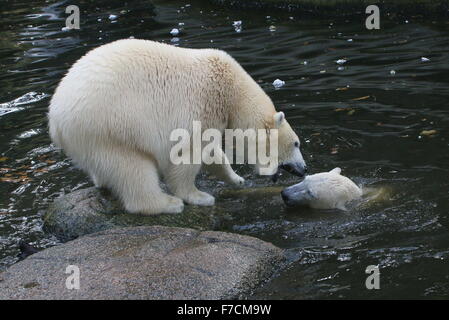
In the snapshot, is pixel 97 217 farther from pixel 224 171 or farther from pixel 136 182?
pixel 224 171

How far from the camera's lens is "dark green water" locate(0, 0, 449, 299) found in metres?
4.64

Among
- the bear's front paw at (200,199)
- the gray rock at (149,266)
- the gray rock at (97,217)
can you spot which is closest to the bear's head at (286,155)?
the bear's front paw at (200,199)

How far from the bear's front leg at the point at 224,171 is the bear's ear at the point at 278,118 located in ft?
1.67

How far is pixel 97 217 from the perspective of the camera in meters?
5.21

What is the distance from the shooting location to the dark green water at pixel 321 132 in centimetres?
464

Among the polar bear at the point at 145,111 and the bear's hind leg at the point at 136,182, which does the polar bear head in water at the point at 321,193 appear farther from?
the bear's hind leg at the point at 136,182

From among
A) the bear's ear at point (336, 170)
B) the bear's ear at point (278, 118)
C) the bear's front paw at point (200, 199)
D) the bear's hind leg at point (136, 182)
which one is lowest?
the bear's front paw at point (200, 199)

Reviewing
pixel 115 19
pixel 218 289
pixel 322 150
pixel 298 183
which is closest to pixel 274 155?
pixel 298 183

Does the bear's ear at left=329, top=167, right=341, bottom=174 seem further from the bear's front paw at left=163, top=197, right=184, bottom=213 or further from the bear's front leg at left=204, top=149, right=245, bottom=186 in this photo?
the bear's front paw at left=163, top=197, right=184, bottom=213

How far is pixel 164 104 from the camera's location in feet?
16.9

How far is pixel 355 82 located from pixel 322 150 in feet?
6.51
